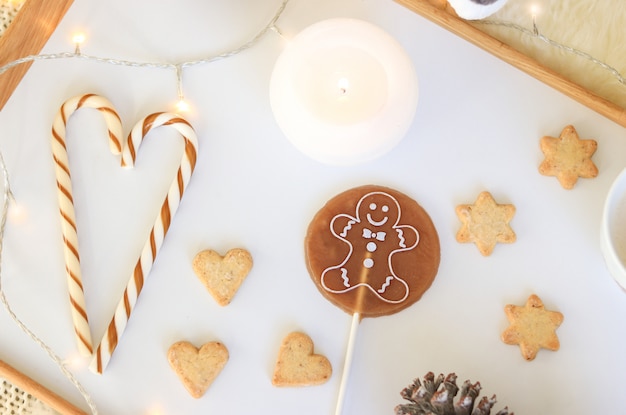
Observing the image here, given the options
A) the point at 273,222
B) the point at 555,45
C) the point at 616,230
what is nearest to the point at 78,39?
the point at 273,222

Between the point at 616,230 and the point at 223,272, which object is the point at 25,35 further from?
the point at 616,230

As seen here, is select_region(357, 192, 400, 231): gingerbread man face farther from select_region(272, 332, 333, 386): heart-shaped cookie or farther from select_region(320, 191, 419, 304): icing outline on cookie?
select_region(272, 332, 333, 386): heart-shaped cookie

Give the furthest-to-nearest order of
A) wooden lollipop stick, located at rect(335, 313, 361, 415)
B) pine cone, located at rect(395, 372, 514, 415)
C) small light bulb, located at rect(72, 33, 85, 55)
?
small light bulb, located at rect(72, 33, 85, 55)
wooden lollipop stick, located at rect(335, 313, 361, 415)
pine cone, located at rect(395, 372, 514, 415)

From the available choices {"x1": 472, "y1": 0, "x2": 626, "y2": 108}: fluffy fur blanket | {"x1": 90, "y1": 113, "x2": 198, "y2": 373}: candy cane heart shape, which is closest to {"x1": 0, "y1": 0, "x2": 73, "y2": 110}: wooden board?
{"x1": 90, "y1": 113, "x2": 198, "y2": 373}: candy cane heart shape

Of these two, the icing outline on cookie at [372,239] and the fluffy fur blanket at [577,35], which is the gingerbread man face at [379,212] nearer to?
the icing outline on cookie at [372,239]

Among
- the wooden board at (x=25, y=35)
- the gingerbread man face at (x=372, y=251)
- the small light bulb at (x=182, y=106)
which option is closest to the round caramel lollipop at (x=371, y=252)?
the gingerbread man face at (x=372, y=251)
